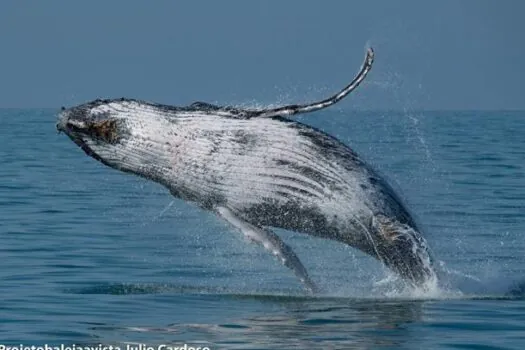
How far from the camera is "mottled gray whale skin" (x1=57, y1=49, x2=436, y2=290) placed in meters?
15.8

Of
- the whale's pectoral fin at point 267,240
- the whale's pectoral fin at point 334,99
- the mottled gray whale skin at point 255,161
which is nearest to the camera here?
the whale's pectoral fin at point 334,99

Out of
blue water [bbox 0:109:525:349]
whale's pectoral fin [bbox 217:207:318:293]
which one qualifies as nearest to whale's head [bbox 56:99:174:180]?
whale's pectoral fin [bbox 217:207:318:293]

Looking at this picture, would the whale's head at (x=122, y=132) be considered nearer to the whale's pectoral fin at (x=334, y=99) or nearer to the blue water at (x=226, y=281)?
the whale's pectoral fin at (x=334, y=99)

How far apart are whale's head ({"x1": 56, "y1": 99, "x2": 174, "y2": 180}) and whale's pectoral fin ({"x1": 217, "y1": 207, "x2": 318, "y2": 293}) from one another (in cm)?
94

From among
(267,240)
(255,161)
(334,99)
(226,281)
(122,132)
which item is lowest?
(226,281)

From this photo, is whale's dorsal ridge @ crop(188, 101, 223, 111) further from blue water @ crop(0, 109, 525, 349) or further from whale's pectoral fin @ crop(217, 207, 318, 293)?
blue water @ crop(0, 109, 525, 349)

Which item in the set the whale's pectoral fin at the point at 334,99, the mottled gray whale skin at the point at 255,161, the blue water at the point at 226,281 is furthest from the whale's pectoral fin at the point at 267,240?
the whale's pectoral fin at the point at 334,99

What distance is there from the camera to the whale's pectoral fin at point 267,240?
16.2m

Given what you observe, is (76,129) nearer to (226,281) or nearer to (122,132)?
(122,132)

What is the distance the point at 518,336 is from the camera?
46.8ft

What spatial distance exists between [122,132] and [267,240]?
2083mm

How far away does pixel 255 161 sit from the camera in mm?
15875

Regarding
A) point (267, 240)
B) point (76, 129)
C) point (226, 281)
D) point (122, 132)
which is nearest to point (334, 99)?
point (267, 240)

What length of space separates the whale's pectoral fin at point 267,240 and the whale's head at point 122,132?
94 cm
